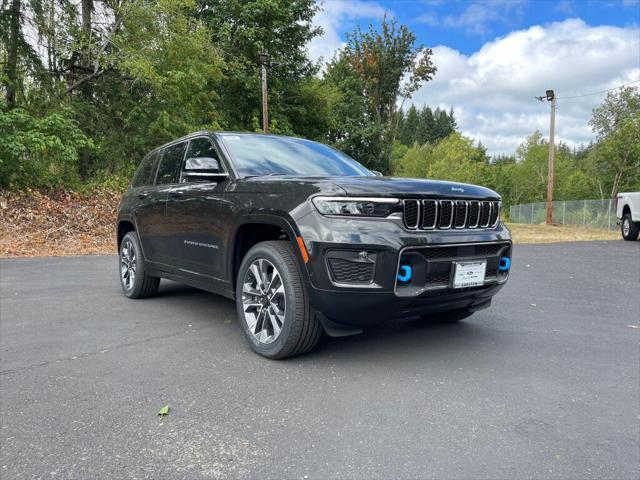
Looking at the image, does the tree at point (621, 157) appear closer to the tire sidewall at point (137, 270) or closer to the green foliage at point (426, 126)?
the tire sidewall at point (137, 270)

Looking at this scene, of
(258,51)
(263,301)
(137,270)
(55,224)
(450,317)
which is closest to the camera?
(263,301)

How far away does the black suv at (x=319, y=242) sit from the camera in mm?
2961

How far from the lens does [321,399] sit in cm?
278

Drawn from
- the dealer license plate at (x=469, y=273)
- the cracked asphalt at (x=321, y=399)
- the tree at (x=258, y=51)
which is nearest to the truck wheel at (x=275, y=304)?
the cracked asphalt at (x=321, y=399)

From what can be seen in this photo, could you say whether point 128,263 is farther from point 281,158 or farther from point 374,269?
point 374,269

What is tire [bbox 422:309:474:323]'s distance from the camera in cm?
418

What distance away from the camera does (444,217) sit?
10.6ft

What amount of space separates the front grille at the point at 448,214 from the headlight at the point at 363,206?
11 centimetres

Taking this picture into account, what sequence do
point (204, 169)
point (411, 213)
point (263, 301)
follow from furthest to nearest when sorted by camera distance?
point (204, 169), point (263, 301), point (411, 213)

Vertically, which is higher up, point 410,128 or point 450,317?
point 410,128

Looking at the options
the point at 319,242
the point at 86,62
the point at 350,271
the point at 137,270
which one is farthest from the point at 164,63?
the point at 350,271

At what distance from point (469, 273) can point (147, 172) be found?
154 inches

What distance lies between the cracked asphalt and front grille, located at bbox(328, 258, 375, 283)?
0.66 meters

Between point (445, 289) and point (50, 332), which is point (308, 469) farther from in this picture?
point (50, 332)
